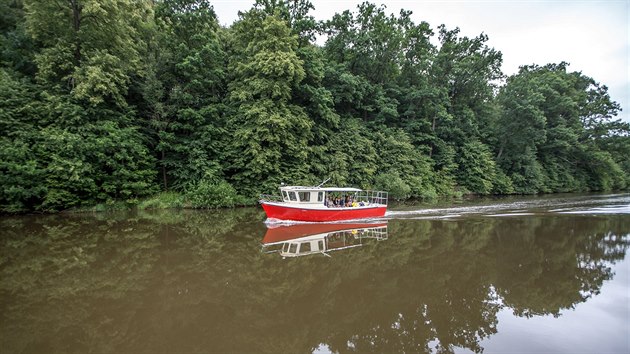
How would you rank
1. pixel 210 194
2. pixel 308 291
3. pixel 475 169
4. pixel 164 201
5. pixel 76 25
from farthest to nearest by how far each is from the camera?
1. pixel 475 169
2. pixel 210 194
3. pixel 164 201
4. pixel 76 25
5. pixel 308 291

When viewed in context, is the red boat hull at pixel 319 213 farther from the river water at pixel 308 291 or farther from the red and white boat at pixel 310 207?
the river water at pixel 308 291

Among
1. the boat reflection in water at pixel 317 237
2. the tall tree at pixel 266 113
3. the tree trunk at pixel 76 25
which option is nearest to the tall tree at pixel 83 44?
the tree trunk at pixel 76 25

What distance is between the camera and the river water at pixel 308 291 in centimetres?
615

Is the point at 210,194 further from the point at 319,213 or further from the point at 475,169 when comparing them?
the point at 475,169

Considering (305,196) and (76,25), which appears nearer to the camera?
(305,196)

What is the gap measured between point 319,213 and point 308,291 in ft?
35.3

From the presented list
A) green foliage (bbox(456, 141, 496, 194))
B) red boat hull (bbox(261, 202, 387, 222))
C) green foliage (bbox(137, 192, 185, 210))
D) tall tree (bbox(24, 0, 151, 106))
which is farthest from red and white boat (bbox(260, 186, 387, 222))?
green foliage (bbox(456, 141, 496, 194))

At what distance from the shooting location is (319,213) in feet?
62.7

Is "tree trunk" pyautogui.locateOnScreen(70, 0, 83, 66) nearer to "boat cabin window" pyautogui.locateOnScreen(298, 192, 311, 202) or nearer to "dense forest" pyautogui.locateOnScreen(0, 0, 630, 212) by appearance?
"dense forest" pyautogui.locateOnScreen(0, 0, 630, 212)

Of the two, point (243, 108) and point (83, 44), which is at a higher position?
point (83, 44)

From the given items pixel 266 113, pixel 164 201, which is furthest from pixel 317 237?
pixel 164 201

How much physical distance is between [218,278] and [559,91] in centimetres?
5664

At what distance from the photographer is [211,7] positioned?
1147 inches

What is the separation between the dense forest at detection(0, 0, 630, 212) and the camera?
2109cm
